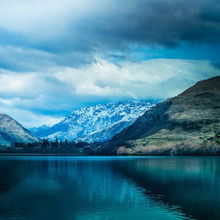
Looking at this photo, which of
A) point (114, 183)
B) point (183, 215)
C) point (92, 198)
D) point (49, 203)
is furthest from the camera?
point (114, 183)

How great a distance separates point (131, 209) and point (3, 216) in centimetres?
2775

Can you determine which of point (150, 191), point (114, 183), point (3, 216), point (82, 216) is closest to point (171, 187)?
point (150, 191)

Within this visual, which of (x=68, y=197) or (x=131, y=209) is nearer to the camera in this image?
(x=131, y=209)

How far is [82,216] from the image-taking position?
7188 cm

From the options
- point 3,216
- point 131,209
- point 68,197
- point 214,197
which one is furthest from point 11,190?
point 214,197

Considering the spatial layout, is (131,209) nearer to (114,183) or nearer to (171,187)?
(171,187)

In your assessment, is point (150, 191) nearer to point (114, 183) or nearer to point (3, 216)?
point (114, 183)

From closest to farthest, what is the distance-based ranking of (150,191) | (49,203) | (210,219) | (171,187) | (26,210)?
(210,219) < (26,210) < (49,203) < (150,191) < (171,187)

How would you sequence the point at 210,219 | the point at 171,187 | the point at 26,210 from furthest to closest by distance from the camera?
the point at 171,187, the point at 26,210, the point at 210,219

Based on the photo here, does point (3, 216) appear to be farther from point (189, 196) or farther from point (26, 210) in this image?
point (189, 196)

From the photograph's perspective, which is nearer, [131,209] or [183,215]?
[183,215]

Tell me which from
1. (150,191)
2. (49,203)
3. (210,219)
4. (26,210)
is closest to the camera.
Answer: (210,219)

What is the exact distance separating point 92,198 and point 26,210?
2169cm

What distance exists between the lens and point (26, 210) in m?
77.2
